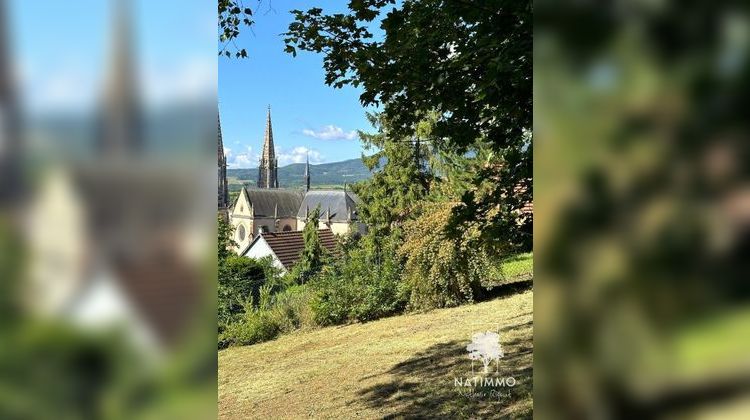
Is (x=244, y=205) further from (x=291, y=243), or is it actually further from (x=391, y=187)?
(x=391, y=187)

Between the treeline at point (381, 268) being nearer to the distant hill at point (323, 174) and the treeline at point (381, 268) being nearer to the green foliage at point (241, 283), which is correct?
the green foliage at point (241, 283)

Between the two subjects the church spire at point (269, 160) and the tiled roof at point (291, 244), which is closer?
the church spire at point (269, 160)

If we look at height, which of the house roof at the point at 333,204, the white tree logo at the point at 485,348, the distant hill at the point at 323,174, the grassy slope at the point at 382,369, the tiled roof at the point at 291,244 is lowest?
the grassy slope at the point at 382,369

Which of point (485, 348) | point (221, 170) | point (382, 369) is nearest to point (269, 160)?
point (382, 369)
